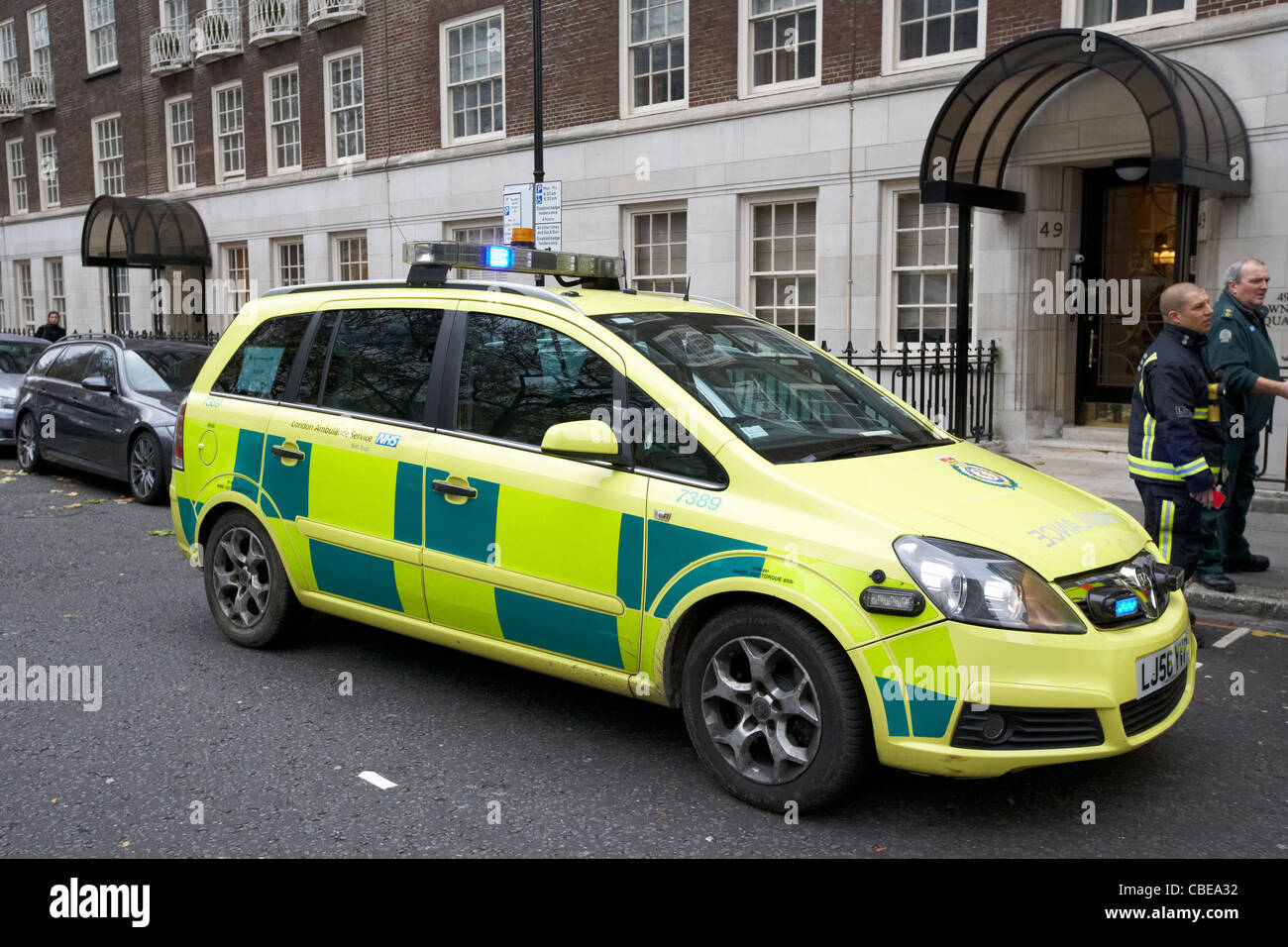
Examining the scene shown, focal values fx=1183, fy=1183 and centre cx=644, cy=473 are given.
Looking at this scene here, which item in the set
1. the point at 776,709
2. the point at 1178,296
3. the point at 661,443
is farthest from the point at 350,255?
the point at 776,709

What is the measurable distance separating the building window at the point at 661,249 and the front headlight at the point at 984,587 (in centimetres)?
1306

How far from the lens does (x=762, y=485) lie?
13.6 ft

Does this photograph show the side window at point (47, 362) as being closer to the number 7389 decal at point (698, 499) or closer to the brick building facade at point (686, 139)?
the brick building facade at point (686, 139)

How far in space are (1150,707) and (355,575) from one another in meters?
3.38

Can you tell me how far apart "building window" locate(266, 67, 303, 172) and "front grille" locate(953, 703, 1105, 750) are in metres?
22.0

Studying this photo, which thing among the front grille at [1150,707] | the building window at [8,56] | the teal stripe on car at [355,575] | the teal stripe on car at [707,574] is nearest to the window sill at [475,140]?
the teal stripe on car at [355,575]

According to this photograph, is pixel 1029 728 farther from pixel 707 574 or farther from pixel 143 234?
pixel 143 234

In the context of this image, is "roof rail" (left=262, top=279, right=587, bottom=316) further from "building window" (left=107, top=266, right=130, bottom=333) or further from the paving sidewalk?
"building window" (left=107, top=266, right=130, bottom=333)

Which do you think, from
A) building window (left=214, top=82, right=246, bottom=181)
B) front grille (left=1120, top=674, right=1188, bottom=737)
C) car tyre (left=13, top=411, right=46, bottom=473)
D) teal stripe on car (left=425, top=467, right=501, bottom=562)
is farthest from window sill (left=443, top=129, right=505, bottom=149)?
front grille (left=1120, top=674, right=1188, bottom=737)

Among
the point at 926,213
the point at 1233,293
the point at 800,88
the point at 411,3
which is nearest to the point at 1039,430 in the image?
the point at 926,213

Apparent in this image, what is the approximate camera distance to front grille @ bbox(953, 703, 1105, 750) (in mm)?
3760
